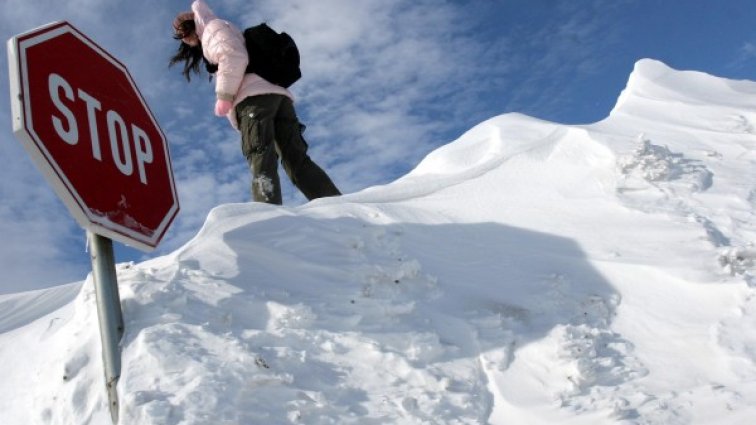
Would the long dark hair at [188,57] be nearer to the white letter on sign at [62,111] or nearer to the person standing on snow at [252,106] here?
the person standing on snow at [252,106]

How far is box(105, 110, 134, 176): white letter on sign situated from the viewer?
2414 mm

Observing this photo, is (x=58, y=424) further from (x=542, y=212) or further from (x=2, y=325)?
(x=542, y=212)

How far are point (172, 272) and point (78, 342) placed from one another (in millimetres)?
450

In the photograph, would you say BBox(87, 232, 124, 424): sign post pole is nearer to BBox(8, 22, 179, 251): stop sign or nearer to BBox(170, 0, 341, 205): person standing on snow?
BBox(8, 22, 179, 251): stop sign

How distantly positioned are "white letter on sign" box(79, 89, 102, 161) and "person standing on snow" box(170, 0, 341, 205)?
164cm

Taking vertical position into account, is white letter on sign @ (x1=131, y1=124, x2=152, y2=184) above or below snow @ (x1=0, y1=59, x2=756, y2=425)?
above

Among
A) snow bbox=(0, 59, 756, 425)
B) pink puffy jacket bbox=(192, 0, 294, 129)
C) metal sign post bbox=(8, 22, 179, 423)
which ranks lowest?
snow bbox=(0, 59, 756, 425)

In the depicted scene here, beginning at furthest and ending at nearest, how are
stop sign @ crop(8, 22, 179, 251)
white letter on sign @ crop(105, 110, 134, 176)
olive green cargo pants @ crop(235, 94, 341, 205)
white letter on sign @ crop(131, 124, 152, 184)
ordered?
olive green cargo pants @ crop(235, 94, 341, 205), white letter on sign @ crop(131, 124, 152, 184), white letter on sign @ crop(105, 110, 134, 176), stop sign @ crop(8, 22, 179, 251)

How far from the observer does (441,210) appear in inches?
150

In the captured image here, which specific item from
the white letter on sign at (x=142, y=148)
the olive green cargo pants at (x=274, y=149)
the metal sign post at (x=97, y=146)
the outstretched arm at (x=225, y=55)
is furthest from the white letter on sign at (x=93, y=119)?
the outstretched arm at (x=225, y=55)

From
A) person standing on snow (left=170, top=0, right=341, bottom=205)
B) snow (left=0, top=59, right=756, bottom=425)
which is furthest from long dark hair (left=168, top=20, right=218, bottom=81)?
snow (left=0, top=59, right=756, bottom=425)

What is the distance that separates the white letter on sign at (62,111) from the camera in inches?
84.6

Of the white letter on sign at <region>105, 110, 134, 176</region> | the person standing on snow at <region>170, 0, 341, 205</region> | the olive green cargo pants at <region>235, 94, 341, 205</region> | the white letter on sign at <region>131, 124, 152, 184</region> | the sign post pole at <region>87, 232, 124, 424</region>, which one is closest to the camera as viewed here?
the sign post pole at <region>87, 232, 124, 424</region>

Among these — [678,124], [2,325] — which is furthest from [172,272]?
[678,124]
